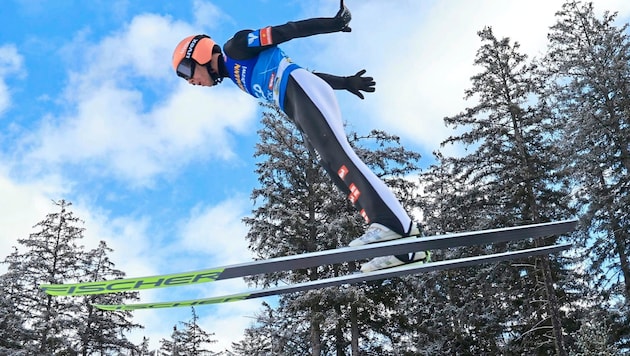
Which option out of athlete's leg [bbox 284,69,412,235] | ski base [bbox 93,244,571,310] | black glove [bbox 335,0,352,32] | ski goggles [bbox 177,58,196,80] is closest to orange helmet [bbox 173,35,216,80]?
ski goggles [bbox 177,58,196,80]

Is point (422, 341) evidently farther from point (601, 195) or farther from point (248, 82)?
point (248, 82)

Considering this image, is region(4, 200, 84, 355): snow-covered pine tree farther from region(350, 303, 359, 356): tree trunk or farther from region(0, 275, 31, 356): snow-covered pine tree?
→ region(350, 303, 359, 356): tree trunk

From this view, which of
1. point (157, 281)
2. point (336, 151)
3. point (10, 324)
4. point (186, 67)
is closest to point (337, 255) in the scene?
point (336, 151)

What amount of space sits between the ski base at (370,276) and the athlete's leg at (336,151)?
0.37 m

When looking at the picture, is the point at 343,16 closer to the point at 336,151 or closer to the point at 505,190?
the point at 336,151

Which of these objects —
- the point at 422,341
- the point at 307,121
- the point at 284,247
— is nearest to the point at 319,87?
the point at 307,121

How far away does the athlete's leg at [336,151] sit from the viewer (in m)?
3.67

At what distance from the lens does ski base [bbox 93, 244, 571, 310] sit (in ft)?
12.7

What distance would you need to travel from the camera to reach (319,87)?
4059 millimetres

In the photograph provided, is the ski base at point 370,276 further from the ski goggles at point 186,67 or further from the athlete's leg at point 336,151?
the ski goggles at point 186,67

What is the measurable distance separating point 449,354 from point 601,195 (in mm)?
7325

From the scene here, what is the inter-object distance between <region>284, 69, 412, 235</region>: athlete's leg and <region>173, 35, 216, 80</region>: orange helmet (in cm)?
93

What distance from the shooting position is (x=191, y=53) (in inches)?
181

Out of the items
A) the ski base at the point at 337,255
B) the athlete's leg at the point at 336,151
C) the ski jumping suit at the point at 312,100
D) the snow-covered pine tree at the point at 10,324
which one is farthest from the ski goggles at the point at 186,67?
the snow-covered pine tree at the point at 10,324
